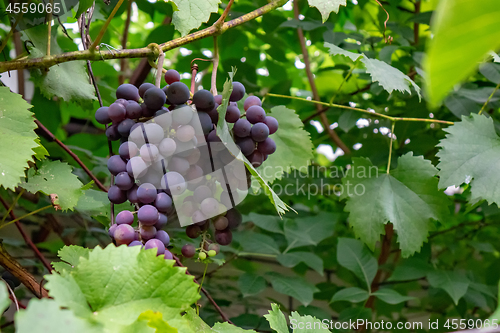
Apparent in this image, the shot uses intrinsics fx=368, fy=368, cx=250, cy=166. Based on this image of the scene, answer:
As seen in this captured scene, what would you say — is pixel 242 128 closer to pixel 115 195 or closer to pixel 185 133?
pixel 185 133

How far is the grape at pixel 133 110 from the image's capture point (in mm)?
543

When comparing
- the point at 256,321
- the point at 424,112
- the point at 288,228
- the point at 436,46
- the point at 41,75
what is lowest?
the point at 256,321

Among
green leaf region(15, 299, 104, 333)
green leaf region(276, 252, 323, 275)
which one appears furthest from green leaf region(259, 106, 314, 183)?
green leaf region(15, 299, 104, 333)

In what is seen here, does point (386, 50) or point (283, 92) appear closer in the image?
point (386, 50)

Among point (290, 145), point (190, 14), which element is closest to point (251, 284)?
point (290, 145)

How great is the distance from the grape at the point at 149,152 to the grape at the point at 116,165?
44 millimetres

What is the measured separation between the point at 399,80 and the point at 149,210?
24.5 inches

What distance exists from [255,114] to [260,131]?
0.14 ft

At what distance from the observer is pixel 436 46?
14cm

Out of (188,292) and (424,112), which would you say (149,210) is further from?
(424,112)

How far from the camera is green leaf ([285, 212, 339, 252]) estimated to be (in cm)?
114

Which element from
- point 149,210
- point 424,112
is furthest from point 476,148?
point 149,210

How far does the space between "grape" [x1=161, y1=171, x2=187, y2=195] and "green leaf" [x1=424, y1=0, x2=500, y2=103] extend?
0.42 metres

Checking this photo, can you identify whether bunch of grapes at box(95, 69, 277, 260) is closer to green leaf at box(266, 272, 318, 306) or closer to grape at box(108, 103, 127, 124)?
grape at box(108, 103, 127, 124)
